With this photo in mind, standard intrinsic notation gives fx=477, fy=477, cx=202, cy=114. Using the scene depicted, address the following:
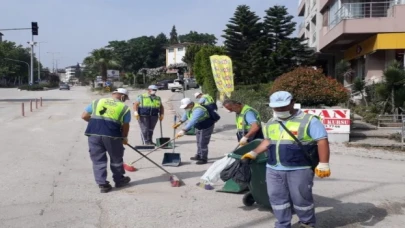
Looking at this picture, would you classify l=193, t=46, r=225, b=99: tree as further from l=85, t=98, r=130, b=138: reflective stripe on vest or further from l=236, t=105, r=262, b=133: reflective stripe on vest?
l=85, t=98, r=130, b=138: reflective stripe on vest

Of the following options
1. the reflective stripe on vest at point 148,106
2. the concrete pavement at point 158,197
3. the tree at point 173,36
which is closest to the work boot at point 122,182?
the concrete pavement at point 158,197

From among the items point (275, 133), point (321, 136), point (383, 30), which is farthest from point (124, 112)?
point (383, 30)

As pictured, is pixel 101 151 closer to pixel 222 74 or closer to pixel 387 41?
pixel 222 74

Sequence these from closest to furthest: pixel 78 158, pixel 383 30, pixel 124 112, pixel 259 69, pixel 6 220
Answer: pixel 6 220 → pixel 124 112 → pixel 78 158 → pixel 383 30 → pixel 259 69

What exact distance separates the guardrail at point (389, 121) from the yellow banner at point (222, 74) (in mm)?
5334

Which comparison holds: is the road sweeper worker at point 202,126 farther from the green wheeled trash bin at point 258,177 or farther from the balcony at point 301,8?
the balcony at point 301,8

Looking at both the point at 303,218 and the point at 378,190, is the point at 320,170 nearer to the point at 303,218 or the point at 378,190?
the point at 303,218

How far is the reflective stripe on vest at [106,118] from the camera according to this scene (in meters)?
7.31

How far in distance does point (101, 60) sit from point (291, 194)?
220 ft

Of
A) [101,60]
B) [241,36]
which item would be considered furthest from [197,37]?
[241,36]

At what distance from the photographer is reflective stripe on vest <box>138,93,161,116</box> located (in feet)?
40.8

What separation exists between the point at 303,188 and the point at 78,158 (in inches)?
272

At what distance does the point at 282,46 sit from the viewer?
102 feet

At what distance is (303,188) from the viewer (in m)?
5.00
